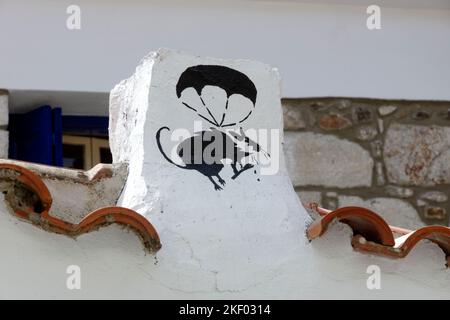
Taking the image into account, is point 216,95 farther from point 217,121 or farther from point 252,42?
point 252,42

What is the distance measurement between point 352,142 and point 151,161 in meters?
2.72

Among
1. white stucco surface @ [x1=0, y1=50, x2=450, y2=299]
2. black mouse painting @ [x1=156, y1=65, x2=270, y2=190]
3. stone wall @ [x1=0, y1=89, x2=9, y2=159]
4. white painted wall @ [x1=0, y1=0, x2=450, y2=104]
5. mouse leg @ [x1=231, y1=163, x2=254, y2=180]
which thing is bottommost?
white stucco surface @ [x1=0, y1=50, x2=450, y2=299]

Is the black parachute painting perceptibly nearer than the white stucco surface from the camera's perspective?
No

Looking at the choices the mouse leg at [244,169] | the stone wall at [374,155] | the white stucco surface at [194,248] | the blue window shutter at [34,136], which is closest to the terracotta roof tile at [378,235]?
the white stucco surface at [194,248]

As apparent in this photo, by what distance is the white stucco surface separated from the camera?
356 cm

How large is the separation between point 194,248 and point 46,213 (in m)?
0.46

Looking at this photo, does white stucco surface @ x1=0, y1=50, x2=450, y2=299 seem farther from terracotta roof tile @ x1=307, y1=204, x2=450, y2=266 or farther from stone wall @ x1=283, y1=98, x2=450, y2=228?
stone wall @ x1=283, y1=98, x2=450, y2=228

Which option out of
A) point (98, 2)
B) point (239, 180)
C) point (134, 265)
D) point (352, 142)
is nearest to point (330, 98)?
point (352, 142)

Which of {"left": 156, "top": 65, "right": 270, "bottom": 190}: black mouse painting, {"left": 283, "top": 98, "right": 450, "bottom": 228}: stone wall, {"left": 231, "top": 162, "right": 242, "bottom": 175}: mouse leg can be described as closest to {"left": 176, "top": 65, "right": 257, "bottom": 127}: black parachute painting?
{"left": 156, "top": 65, "right": 270, "bottom": 190}: black mouse painting

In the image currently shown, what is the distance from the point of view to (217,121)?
160 inches

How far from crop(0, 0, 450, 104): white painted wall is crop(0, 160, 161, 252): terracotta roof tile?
2608 millimetres

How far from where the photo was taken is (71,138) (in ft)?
22.1

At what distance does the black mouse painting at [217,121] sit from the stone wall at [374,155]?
7.51 ft

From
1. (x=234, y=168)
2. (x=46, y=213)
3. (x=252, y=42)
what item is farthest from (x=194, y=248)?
(x=252, y=42)
